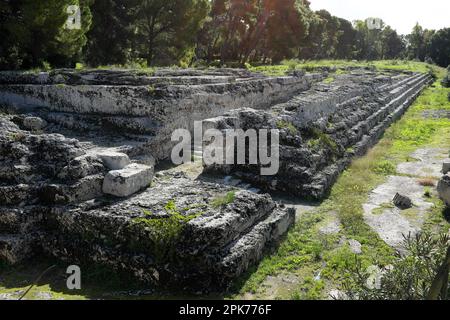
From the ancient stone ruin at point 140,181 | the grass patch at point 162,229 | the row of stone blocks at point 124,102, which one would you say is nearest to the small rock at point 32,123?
the ancient stone ruin at point 140,181

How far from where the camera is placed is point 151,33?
2722 cm

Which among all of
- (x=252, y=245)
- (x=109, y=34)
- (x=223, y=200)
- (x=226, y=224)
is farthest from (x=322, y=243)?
(x=109, y=34)

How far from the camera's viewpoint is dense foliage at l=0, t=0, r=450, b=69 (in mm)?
14658

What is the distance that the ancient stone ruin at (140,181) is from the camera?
5.16m

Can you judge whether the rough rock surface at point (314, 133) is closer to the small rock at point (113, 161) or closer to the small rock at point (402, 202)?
the small rock at point (402, 202)

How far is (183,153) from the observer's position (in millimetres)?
9234

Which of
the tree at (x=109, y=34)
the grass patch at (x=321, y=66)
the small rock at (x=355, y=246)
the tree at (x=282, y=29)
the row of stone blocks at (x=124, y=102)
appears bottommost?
the small rock at (x=355, y=246)

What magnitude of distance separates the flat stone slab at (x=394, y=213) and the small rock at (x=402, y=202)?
92 millimetres

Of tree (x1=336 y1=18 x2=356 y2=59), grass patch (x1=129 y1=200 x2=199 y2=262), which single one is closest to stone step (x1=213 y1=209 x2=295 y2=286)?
grass patch (x1=129 y1=200 x2=199 y2=262)

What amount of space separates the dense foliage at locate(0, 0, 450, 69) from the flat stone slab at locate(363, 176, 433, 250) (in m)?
12.3

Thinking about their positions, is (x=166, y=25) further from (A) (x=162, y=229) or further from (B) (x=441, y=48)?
(B) (x=441, y=48)

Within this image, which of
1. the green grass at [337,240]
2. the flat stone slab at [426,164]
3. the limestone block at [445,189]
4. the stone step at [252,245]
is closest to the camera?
the stone step at [252,245]

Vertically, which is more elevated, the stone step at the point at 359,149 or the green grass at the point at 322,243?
the stone step at the point at 359,149

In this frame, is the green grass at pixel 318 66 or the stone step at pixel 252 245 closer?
the stone step at pixel 252 245
